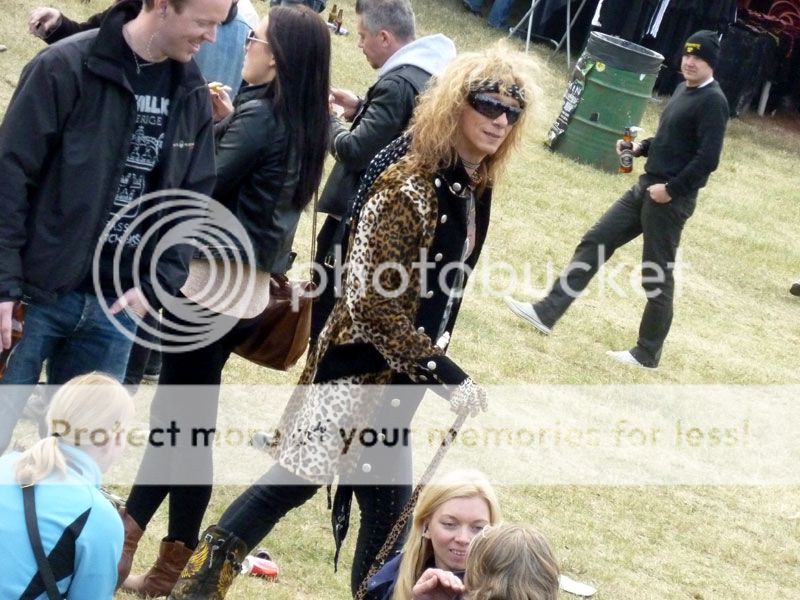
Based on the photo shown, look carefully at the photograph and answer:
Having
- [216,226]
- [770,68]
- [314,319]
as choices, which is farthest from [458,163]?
[770,68]

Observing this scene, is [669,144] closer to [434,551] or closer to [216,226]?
[216,226]

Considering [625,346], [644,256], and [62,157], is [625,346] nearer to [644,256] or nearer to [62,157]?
[644,256]

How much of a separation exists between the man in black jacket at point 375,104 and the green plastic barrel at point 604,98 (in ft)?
23.2

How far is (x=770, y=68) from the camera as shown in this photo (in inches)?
689

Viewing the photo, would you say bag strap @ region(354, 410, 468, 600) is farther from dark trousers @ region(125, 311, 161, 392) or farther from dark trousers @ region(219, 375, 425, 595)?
dark trousers @ region(125, 311, 161, 392)

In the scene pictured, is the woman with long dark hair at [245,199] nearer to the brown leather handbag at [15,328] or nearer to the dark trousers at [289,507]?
the dark trousers at [289,507]

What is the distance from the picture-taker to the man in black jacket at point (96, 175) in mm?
3318

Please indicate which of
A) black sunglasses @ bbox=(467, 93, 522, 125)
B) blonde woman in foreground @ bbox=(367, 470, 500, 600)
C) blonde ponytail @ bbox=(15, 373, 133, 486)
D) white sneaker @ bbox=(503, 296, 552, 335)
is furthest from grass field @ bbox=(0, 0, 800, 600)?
blonde ponytail @ bbox=(15, 373, 133, 486)

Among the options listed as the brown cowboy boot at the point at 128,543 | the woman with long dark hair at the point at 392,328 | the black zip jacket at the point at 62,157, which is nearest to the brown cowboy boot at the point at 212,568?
the woman with long dark hair at the point at 392,328

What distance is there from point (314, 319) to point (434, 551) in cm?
229

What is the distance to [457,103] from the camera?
371cm

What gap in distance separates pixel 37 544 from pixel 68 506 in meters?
0.11

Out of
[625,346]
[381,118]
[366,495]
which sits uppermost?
[381,118]

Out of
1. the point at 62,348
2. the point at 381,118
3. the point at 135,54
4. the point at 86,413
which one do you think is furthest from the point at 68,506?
the point at 381,118
